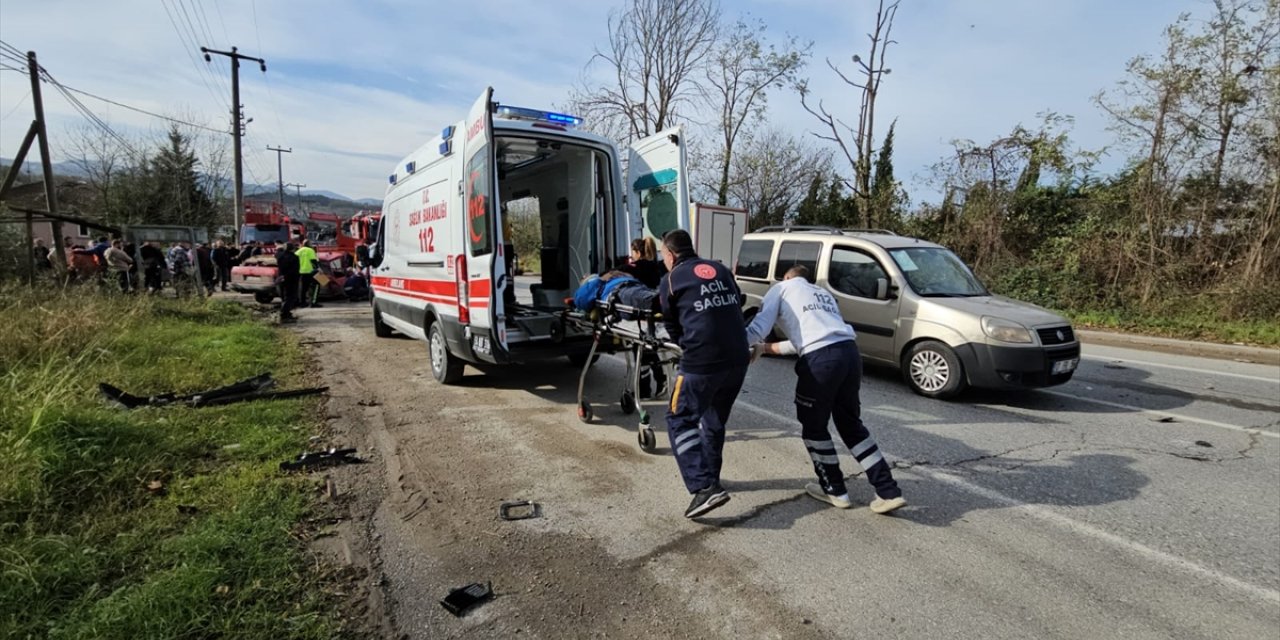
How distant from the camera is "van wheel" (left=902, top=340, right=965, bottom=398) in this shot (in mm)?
6480

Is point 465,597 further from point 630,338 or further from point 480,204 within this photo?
point 480,204

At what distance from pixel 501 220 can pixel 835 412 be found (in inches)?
149

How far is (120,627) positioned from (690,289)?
122 inches

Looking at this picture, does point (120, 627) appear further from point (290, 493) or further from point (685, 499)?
point (685, 499)

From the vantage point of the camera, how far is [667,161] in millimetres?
6430

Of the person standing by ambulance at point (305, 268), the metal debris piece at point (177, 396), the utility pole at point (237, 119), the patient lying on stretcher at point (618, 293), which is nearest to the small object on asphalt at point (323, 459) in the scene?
the metal debris piece at point (177, 396)

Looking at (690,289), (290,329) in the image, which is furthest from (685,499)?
(290,329)

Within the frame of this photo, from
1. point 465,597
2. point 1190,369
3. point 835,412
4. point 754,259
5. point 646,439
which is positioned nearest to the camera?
point 465,597

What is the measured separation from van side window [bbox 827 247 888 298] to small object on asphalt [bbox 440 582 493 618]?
5976 millimetres

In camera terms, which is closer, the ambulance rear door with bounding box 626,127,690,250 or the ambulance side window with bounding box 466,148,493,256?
the ambulance side window with bounding box 466,148,493,256

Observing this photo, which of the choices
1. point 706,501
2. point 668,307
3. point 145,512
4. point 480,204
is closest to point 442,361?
point 480,204

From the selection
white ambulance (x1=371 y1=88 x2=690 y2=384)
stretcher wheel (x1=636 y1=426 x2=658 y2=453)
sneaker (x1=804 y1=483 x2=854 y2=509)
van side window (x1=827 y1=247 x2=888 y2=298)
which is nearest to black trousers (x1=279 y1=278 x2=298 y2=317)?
white ambulance (x1=371 y1=88 x2=690 y2=384)

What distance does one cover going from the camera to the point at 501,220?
6098mm

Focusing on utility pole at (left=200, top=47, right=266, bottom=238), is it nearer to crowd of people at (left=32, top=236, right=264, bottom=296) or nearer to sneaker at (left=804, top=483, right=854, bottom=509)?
crowd of people at (left=32, top=236, right=264, bottom=296)
